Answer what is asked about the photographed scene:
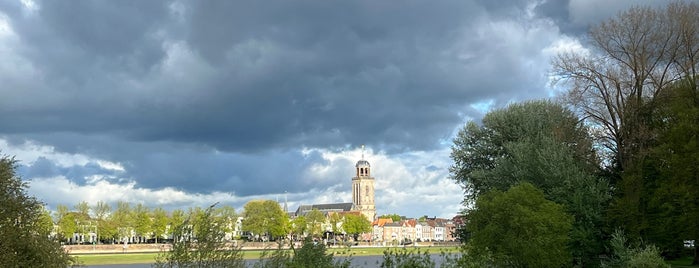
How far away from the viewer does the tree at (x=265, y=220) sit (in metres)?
144

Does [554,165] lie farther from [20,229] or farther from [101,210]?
[101,210]

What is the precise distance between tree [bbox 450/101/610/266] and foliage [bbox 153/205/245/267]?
102ft

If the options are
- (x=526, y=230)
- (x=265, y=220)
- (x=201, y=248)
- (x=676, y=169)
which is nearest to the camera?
(x=201, y=248)

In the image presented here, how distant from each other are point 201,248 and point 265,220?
12261 cm

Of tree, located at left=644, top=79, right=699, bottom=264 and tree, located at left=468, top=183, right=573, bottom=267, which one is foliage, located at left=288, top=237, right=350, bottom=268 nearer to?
tree, located at left=468, top=183, right=573, bottom=267

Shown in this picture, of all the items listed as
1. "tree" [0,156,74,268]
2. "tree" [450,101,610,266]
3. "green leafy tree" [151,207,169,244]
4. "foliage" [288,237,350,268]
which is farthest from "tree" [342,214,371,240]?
"foliage" [288,237,350,268]

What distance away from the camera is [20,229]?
28.4 meters

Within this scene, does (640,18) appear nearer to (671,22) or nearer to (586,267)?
(671,22)

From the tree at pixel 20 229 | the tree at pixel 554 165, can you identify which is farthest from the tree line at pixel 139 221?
the tree at pixel 20 229

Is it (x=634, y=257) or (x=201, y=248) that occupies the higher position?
(x=201, y=248)

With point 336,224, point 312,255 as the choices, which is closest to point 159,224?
point 336,224

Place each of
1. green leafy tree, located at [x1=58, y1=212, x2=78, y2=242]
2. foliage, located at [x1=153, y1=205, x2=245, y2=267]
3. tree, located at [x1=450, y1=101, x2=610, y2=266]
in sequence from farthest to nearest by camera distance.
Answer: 1. green leafy tree, located at [x1=58, y1=212, x2=78, y2=242]
2. tree, located at [x1=450, y1=101, x2=610, y2=266]
3. foliage, located at [x1=153, y1=205, x2=245, y2=267]

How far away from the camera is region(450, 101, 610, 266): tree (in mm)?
49750

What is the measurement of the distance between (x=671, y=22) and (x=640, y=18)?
2064 mm
